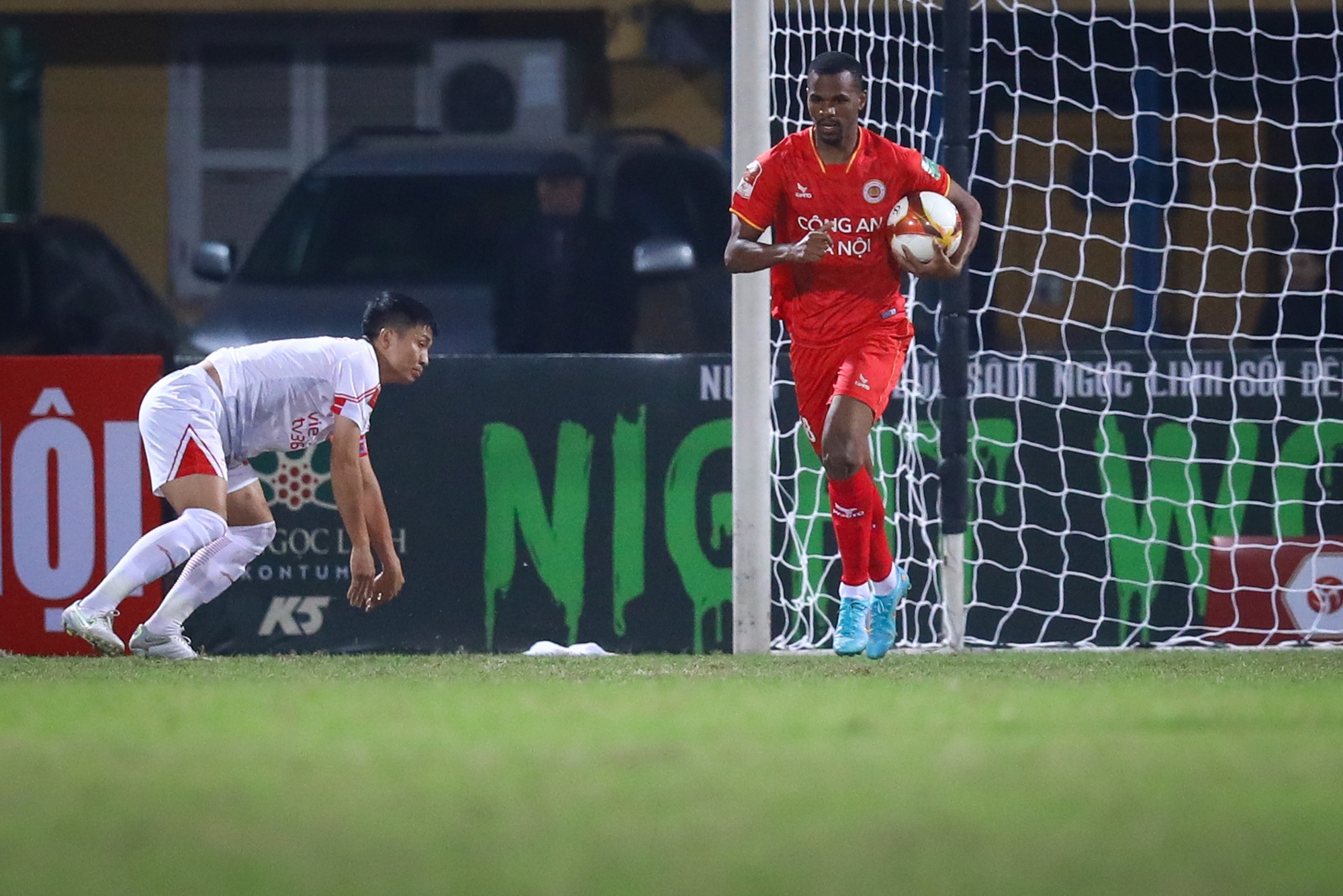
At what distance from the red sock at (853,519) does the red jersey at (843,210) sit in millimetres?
454

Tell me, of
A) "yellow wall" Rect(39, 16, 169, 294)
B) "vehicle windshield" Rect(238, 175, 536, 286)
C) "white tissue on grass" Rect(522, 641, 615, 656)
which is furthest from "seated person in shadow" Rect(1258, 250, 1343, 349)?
"yellow wall" Rect(39, 16, 169, 294)

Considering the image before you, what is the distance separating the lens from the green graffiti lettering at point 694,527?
713cm

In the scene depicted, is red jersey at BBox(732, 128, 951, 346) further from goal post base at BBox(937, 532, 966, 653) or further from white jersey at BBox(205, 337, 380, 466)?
white jersey at BBox(205, 337, 380, 466)

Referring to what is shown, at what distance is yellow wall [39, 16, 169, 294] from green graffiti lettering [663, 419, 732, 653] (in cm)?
344

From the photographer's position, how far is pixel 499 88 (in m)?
9.50

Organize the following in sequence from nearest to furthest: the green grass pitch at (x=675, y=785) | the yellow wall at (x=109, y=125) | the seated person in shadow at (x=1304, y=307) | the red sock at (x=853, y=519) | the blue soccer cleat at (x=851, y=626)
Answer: the green grass pitch at (x=675, y=785) < the red sock at (x=853, y=519) < the blue soccer cleat at (x=851, y=626) < the seated person in shadow at (x=1304, y=307) < the yellow wall at (x=109, y=125)

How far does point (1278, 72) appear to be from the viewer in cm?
823

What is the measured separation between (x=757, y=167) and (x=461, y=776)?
2933mm

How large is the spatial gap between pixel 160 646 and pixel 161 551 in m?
0.35

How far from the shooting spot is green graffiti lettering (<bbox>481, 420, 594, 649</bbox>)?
23.4ft

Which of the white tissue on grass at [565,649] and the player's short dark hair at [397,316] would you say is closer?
the player's short dark hair at [397,316]

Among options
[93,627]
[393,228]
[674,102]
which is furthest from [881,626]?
[393,228]

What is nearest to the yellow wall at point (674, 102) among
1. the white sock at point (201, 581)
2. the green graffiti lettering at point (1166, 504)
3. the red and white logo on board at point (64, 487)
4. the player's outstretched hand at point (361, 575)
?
the green graffiti lettering at point (1166, 504)

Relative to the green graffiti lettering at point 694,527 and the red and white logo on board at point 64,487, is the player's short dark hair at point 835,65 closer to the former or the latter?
the green graffiti lettering at point 694,527
